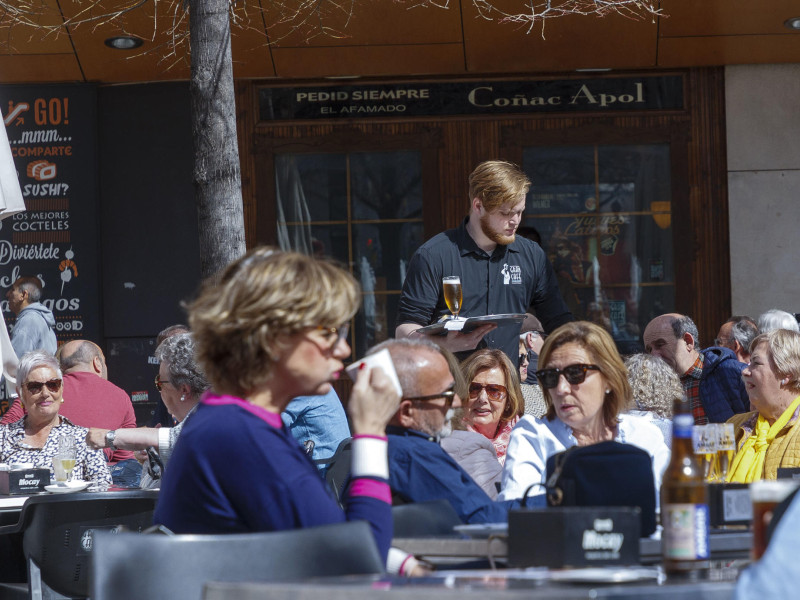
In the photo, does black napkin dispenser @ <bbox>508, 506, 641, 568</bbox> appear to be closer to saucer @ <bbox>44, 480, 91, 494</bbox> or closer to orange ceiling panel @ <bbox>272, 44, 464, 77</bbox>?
saucer @ <bbox>44, 480, 91, 494</bbox>

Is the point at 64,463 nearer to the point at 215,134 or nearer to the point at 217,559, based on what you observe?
the point at 215,134

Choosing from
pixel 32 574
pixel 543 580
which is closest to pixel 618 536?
pixel 543 580

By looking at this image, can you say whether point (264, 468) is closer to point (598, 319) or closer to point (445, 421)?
point (445, 421)

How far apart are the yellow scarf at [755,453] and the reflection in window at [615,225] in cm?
413

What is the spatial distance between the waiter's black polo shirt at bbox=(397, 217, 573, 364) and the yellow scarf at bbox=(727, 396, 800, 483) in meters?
1.07

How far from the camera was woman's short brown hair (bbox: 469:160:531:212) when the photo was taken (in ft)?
17.3

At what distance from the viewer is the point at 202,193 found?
17.9ft

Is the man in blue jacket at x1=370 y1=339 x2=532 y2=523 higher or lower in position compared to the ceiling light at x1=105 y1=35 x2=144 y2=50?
lower

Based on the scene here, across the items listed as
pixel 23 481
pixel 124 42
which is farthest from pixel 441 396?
pixel 124 42

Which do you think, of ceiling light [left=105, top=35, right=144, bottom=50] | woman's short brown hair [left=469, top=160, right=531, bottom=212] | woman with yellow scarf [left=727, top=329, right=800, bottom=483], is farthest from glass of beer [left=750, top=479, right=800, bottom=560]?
ceiling light [left=105, top=35, right=144, bottom=50]

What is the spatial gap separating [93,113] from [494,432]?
18.0ft

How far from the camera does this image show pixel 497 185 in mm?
5285

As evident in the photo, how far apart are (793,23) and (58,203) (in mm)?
6176

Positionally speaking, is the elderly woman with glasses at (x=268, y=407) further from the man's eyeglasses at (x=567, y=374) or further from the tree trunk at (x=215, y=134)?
the tree trunk at (x=215, y=134)
